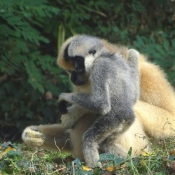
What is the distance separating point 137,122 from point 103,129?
2.67ft

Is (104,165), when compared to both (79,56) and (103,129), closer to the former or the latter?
(103,129)

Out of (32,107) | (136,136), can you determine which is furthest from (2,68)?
(136,136)

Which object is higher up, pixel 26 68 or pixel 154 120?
pixel 154 120

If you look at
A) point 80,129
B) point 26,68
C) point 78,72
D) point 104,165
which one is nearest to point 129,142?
point 80,129

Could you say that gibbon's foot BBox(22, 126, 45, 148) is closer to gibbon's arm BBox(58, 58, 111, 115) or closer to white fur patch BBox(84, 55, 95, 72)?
gibbon's arm BBox(58, 58, 111, 115)

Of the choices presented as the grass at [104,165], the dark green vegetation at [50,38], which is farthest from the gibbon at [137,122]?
the dark green vegetation at [50,38]

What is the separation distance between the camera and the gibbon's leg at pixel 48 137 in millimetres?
7387

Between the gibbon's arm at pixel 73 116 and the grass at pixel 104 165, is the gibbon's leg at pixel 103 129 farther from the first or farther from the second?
the gibbon's arm at pixel 73 116

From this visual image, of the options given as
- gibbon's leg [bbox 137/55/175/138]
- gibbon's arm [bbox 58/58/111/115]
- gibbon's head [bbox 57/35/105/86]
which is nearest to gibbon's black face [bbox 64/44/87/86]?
gibbon's head [bbox 57/35/105/86]

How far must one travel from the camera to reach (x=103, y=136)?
22.3 ft

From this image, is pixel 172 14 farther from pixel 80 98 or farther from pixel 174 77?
pixel 80 98

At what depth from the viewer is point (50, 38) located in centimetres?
1287

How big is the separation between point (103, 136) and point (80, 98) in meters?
0.47

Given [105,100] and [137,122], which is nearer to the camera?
[105,100]
